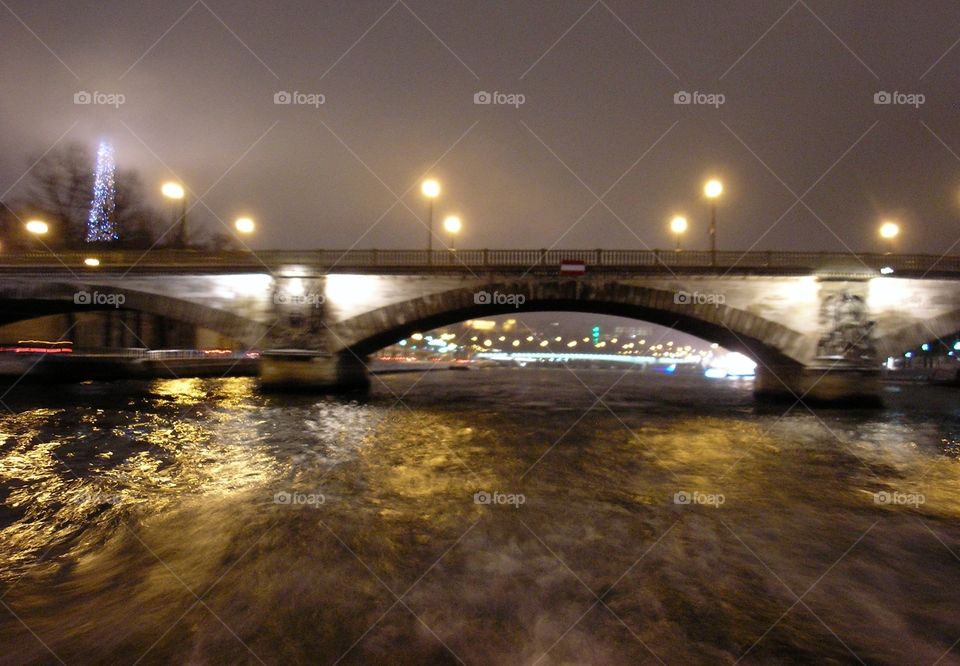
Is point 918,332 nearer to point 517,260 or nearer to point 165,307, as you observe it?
point 517,260

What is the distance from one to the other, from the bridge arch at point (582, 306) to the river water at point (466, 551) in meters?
9.84

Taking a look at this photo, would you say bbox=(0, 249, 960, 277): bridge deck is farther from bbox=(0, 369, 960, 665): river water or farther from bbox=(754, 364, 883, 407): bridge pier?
bbox=(0, 369, 960, 665): river water

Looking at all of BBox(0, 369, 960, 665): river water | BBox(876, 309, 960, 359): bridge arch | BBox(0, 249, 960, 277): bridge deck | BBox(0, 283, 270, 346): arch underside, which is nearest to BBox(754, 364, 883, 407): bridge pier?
BBox(876, 309, 960, 359): bridge arch

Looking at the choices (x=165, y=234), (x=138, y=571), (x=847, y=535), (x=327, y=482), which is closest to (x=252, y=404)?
(x=327, y=482)

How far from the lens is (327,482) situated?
27.9 feet

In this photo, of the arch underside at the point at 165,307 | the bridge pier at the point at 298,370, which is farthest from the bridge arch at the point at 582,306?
the arch underside at the point at 165,307

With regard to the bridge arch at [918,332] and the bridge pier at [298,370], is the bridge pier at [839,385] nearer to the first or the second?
the bridge arch at [918,332]

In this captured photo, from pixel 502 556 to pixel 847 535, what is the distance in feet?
15.6

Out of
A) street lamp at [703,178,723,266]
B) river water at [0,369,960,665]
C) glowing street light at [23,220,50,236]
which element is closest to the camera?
river water at [0,369,960,665]

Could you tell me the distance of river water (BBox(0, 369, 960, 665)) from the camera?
12.9ft

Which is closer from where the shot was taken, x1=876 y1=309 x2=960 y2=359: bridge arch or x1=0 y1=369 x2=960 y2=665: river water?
x1=0 y1=369 x2=960 y2=665: river water

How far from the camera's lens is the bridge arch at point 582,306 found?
2170 centimetres

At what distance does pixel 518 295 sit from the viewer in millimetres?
22219

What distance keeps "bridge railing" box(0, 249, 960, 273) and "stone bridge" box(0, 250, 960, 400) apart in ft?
0.19
